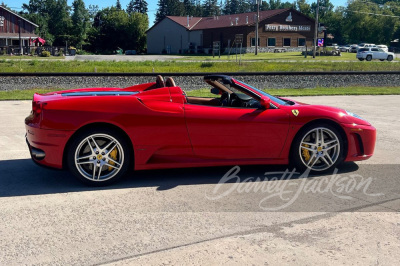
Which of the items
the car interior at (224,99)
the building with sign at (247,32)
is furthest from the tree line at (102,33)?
the car interior at (224,99)

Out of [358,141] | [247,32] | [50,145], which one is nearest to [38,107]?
[50,145]

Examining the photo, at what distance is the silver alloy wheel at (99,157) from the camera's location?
5477mm

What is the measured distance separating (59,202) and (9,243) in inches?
44.3

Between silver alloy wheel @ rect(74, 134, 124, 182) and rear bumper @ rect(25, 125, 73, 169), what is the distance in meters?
0.19

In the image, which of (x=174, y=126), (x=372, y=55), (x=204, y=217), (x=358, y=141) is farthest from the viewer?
(x=372, y=55)

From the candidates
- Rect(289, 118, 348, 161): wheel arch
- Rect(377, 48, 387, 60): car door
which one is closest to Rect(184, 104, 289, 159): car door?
Rect(289, 118, 348, 161): wheel arch

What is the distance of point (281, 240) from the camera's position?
4031 mm

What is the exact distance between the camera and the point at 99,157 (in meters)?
5.50

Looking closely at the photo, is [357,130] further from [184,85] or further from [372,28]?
[372,28]

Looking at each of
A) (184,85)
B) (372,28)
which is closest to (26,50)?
(184,85)

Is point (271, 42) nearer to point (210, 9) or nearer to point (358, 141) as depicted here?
point (358, 141)

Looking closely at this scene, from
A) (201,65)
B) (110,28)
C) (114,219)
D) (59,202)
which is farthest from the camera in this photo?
(110,28)

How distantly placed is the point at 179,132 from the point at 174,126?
10 centimetres

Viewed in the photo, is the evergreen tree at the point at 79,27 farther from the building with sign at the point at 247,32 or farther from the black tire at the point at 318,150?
the black tire at the point at 318,150
